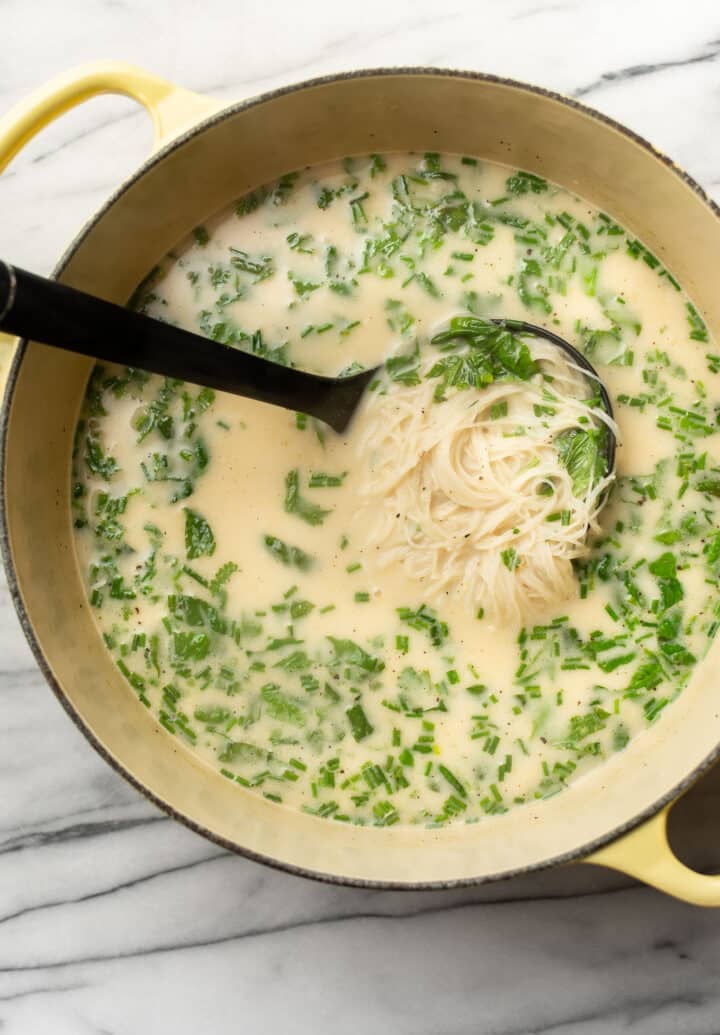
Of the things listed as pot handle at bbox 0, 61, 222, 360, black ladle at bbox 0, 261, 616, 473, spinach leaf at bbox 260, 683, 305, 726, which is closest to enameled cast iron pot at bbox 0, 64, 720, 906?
pot handle at bbox 0, 61, 222, 360

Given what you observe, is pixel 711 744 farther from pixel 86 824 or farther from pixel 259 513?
pixel 86 824

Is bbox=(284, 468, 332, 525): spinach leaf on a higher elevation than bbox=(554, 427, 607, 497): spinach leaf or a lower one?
higher

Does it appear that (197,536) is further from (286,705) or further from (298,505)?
(286,705)

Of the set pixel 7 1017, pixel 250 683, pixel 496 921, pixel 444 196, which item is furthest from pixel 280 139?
pixel 7 1017

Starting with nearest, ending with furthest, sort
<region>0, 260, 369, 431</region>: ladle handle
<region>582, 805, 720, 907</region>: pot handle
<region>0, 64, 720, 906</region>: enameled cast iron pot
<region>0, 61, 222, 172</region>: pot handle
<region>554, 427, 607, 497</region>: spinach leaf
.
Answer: <region>0, 260, 369, 431</region>: ladle handle → <region>582, 805, 720, 907</region>: pot handle → <region>0, 61, 222, 172</region>: pot handle → <region>0, 64, 720, 906</region>: enameled cast iron pot → <region>554, 427, 607, 497</region>: spinach leaf

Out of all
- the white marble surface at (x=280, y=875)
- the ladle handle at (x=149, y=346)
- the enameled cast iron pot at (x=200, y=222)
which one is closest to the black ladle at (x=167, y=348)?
the ladle handle at (x=149, y=346)

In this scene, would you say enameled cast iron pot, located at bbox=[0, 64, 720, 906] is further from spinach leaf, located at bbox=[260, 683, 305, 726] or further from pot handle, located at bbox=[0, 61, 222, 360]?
spinach leaf, located at bbox=[260, 683, 305, 726]

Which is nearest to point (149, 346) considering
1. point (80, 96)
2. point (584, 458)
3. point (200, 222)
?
point (80, 96)

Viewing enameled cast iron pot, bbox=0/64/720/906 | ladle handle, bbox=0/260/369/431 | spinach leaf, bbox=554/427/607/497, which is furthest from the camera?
spinach leaf, bbox=554/427/607/497
